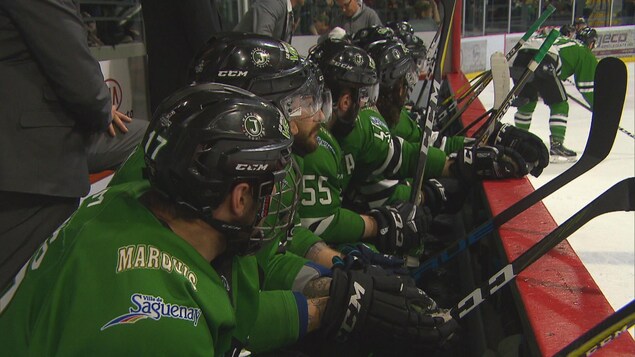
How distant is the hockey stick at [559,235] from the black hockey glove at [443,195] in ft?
2.91

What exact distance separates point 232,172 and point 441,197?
135cm

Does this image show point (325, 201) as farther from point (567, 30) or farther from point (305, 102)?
point (567, 30)

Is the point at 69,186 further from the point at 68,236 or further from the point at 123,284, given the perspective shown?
the point at 123,284

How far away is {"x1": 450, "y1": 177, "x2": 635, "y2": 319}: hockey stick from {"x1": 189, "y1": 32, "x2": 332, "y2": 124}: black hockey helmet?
0.47 meters

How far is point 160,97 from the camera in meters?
2.47

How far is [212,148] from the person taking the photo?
757mm

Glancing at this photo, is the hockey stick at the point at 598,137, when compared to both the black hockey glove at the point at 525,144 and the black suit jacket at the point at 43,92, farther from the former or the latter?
the black suit jacket at the point at 43,92

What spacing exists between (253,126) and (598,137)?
2.61 ft

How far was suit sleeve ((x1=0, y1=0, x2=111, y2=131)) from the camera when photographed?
1.14 m

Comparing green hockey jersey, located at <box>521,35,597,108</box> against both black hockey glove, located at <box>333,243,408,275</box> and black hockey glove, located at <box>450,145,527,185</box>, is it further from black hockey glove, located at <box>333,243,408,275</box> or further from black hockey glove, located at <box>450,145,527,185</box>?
black hockey glove, located at <box>333,243,408,275</box>

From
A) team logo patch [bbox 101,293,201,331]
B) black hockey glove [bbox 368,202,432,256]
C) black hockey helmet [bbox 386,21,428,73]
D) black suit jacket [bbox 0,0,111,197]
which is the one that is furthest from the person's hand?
black hockey helmet [bbox 386,21,428,73]

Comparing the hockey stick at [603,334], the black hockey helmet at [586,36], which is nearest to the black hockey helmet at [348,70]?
the hockey stick at [603,334]

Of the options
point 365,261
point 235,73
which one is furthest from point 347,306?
point 235,73

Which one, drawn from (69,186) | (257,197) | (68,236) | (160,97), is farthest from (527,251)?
(160,97)
